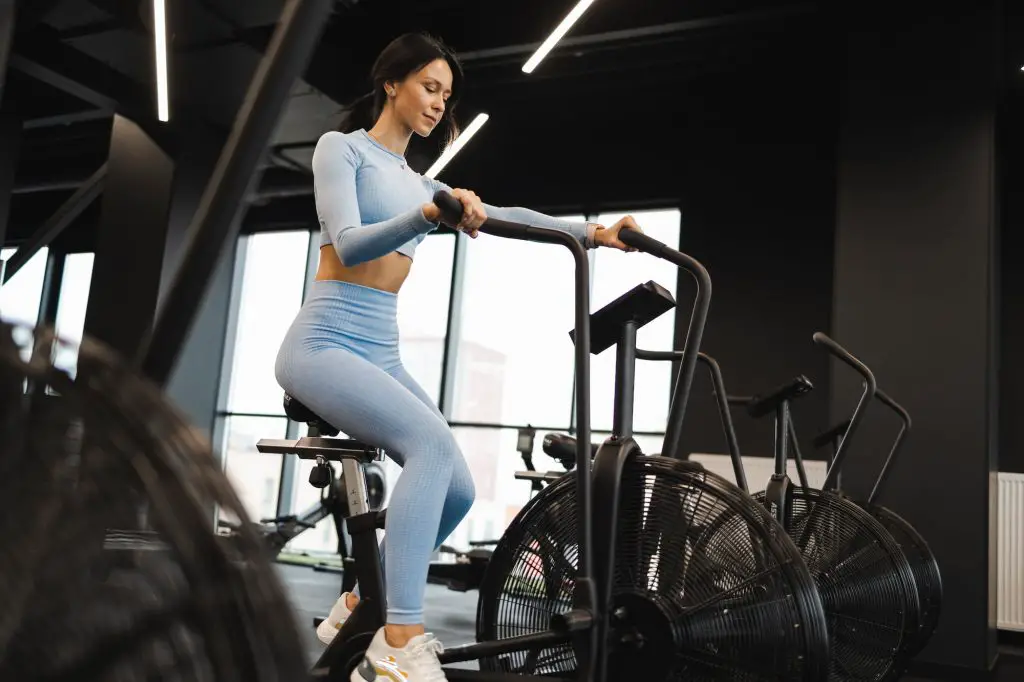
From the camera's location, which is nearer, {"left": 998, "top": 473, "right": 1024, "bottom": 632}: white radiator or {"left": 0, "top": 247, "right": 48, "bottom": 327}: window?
{"left": 998, "top": 473, "right": 1024, "bottom": 632}: white radiator

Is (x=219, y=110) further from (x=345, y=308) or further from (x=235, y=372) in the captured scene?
(x=345, y=308)

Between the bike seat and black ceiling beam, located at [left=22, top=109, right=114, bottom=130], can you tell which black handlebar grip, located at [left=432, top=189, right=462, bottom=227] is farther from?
black ceiling beam, located at [left=22, top=109, right=114, bottom=130]

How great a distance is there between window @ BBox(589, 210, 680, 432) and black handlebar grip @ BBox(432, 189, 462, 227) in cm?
555

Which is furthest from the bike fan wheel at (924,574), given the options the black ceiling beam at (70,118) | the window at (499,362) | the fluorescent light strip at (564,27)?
the black ceiling beam at (70,118)

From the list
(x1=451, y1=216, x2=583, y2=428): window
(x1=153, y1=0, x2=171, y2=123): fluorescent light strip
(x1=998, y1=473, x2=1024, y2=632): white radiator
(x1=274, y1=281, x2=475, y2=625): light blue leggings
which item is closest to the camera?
(x1=274, y1=281, x2=475, y2=625): light blue leggings

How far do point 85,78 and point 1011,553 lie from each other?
6894mm

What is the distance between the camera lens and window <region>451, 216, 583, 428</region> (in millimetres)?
7727

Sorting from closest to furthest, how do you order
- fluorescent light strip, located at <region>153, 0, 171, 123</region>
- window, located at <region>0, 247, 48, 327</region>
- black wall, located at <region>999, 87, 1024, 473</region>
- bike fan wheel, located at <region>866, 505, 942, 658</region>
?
1. bike fan wheel, located at <region>866, 505, 942, 658</region>
2. fluorescent light strip, located at <region>153, 0, 171, 123</region>
3. black wall, located at <region>999, 87, 1024, 473</region>
4. window, located at <region>0, 247, 48, 327</region>

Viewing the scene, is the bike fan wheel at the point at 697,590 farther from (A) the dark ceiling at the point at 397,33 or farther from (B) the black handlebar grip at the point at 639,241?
(A) the dark ceiling at the point at 397,33

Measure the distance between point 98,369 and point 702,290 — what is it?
147cm

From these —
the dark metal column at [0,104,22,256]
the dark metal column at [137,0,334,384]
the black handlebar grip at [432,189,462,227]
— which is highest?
the dark metal column at [0,104,22,256]

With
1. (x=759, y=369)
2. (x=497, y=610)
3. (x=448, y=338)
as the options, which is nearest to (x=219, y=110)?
(x=448, y=338)

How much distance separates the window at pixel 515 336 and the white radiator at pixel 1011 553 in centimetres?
329

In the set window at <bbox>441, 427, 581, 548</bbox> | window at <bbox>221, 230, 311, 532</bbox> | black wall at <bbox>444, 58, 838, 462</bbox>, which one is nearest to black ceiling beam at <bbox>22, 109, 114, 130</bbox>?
window at <bbox>221, 230, 311, 532</bbox>
